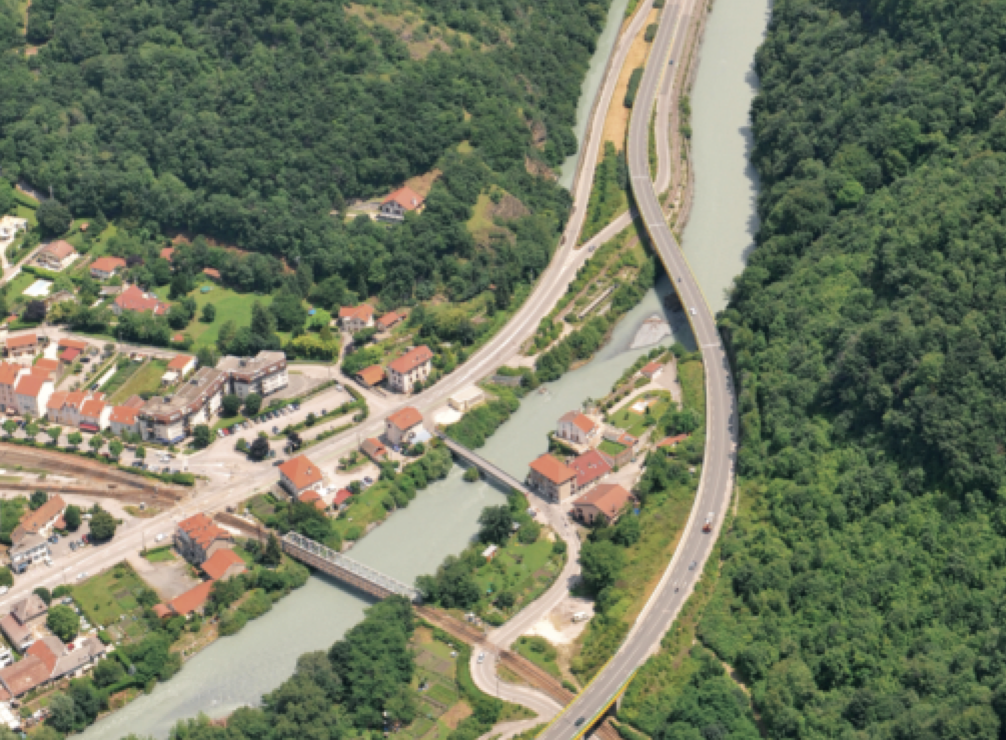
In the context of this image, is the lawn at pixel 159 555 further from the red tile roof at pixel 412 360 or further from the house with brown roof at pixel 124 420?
the red tile roof at pixel 412 360

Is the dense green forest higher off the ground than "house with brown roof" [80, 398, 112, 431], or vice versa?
the dense green forest

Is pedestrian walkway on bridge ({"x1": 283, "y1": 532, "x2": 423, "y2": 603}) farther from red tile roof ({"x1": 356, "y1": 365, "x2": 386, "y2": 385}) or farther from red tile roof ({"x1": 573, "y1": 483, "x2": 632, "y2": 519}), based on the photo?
red tile roof ({"x1": 356, "y1": 365, "x2": 386, "y2": 385})

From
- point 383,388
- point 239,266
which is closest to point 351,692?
point 383,388

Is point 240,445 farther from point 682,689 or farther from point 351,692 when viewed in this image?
point 682,689

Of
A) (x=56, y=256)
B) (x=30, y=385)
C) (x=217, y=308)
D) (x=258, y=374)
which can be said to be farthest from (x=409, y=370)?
(x=56, y=256)

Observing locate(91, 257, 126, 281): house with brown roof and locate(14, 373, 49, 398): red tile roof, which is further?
locate(91, 257, 126, 281): house with brown roof

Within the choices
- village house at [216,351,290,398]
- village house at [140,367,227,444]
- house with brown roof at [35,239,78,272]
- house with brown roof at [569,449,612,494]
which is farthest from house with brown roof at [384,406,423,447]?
house with brown roof at [35,239,78,272]
